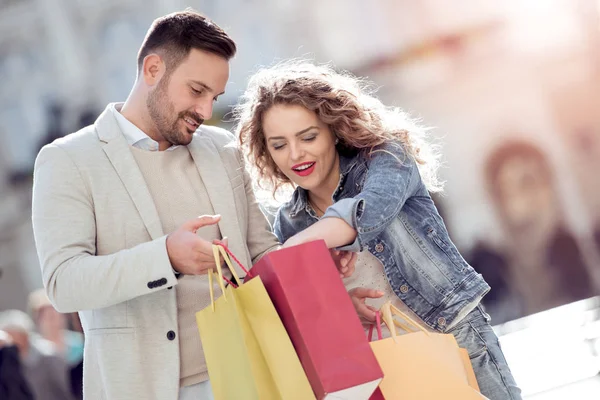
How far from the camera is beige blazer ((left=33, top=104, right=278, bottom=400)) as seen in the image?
5.32 feet

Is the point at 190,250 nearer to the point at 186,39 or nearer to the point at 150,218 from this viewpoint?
the point at 150,218

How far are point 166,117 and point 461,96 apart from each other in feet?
16.0

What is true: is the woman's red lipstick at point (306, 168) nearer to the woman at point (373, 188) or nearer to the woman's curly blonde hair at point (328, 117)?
the woman at point (373, 188)

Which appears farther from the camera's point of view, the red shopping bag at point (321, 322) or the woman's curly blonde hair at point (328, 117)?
the woman's curly blonde hair at point (328, 117)

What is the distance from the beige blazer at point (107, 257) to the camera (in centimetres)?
162

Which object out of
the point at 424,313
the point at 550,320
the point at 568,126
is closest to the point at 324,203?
the point at 424,313

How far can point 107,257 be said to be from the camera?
1.61 metres

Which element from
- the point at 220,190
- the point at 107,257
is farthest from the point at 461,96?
the point at 107,257

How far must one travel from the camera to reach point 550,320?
6059 mm

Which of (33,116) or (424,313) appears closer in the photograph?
(424,313)

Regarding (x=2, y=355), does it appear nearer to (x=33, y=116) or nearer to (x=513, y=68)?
(x=33, y=116)

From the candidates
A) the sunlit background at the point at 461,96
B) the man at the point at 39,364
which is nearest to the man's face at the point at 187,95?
the man at the point at 39,364

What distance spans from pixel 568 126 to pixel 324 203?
503cm

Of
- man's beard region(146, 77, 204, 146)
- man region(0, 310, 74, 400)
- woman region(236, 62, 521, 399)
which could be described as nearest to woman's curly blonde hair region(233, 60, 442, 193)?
woman region(236, 62, 521, 399)
